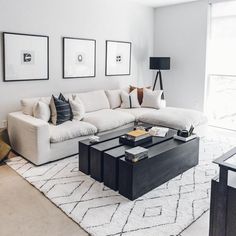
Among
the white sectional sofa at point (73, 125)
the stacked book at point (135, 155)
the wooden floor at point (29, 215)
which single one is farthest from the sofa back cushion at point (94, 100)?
the stacked book at point (135, 155)

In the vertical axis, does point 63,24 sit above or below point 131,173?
above

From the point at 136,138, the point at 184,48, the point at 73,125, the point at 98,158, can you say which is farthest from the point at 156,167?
the point at 184,48

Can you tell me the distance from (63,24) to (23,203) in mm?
3124

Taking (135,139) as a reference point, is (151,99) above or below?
above

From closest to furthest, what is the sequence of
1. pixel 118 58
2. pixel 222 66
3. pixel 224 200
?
pixel 224 200
pixel 222 66
pixel 118 58

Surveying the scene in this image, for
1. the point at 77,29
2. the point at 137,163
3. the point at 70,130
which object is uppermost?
the point at 77,29

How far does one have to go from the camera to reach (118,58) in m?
5.60

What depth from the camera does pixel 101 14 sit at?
16.8 ft

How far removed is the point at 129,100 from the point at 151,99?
427 millimetres

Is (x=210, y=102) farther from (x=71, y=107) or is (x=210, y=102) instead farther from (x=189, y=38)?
(x=71, y=107)

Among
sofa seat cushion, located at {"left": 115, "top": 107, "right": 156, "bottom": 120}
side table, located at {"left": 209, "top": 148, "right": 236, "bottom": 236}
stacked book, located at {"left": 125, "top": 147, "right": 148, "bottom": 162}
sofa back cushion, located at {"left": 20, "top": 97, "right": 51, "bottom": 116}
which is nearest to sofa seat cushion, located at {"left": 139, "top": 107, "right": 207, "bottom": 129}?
sofa seat cushion, located at {"left": 115, "top": 107, "right": 156, "bottom": 120}

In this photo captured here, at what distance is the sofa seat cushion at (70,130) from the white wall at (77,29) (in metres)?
0.96

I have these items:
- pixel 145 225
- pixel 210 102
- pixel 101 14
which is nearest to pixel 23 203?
pixel 145 225

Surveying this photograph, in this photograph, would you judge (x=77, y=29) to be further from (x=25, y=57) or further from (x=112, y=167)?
(x=112, y=167)
